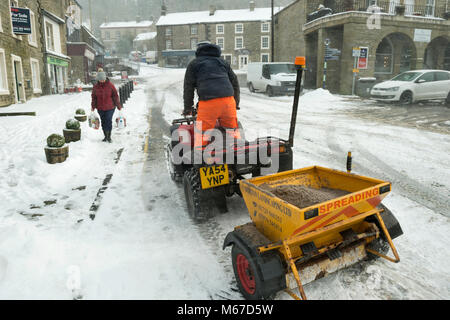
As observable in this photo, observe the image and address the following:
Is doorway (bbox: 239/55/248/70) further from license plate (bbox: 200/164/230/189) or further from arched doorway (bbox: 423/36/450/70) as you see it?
license plate (bbox: 200/164/230/189)

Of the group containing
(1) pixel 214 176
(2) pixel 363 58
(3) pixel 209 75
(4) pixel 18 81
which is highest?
(2) pixel 363 58

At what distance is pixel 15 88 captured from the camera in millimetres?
15148

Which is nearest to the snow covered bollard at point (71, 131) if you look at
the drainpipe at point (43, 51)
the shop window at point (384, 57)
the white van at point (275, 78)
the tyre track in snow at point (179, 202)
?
the tyre track in snow at point (179, 202)

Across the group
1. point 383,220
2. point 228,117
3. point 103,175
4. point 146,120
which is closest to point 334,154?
point 228,117

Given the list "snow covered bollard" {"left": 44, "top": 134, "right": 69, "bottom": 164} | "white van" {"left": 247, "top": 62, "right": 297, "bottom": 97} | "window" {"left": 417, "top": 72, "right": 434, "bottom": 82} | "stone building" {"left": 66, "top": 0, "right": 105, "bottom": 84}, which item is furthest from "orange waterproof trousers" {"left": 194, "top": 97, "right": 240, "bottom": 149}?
"stone building" {"left": 66, "top": 0, "right": 105, "bottom": 84}

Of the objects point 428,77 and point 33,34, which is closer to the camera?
point 428,77

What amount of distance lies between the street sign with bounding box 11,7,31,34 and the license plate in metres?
14.5

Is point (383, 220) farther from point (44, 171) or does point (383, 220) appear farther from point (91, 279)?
point (44, 171)

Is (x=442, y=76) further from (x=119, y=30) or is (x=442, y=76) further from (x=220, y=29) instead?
(x=119, y=30)

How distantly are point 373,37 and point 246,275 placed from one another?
22287mm

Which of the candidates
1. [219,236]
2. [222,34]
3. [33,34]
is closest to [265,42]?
[222,34]

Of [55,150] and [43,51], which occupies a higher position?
[43,51]

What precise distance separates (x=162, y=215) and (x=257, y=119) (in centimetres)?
812

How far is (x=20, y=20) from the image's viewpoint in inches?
551
